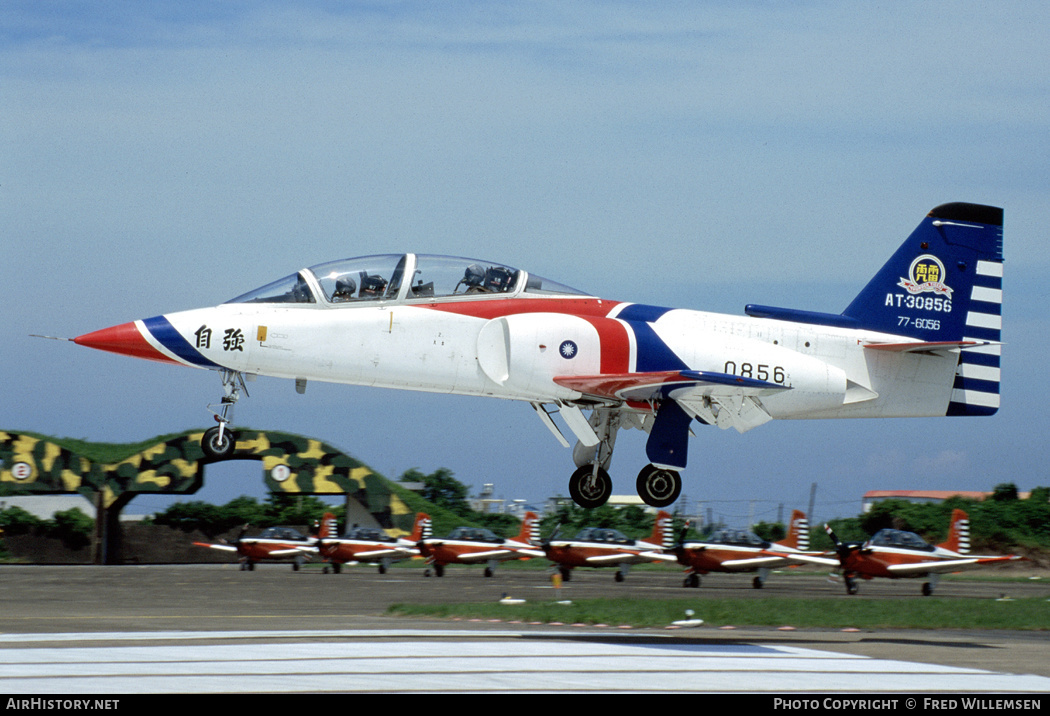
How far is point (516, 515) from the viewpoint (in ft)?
187

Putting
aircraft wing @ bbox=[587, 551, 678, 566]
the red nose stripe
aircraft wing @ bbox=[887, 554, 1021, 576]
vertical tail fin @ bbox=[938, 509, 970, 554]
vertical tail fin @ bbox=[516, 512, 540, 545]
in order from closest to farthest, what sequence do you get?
the red nose stripe, aircraft wing @ bbox=[887, 554, 1021, 576], aircraft wing @ bbox=[587, 551, 678, 566], vertical tail fin @ bbox=[938, 509, 970, 554], vertical tail fin @ bbox=[516, 512, 540, 545]

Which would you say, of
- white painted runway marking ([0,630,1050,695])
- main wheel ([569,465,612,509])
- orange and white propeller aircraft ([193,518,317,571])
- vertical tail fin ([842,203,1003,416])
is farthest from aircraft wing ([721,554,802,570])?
main wheel ([569,465,612,509])

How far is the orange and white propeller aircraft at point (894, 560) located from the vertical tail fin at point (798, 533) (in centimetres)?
201

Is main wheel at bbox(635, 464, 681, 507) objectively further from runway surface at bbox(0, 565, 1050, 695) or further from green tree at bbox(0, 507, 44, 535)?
green tree at bbox(0, 507, 44, 535)

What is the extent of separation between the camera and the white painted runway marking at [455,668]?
13.5 meters

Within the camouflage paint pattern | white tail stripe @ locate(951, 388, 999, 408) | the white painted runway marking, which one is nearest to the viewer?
the white painted runway marking

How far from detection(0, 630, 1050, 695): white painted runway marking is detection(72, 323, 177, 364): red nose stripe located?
4.51 meters

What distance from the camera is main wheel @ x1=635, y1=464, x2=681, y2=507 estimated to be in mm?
18312

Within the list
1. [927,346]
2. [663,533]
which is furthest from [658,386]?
[663,533]

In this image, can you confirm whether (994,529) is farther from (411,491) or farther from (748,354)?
(748,354)

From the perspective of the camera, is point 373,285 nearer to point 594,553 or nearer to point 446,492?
point 594,553

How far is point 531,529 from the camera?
44.5 m
